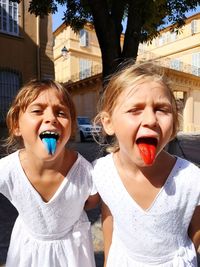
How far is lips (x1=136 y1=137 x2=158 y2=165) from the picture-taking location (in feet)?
3.93

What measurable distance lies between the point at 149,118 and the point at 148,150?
0.12 m

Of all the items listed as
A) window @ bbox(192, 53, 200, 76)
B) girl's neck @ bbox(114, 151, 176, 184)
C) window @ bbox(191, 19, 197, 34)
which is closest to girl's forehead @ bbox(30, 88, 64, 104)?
girl's neck @ bbox(114, 151, 176, 184)

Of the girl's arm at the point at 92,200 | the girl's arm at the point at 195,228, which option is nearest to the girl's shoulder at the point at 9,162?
the girl's arm at the point at 92,200

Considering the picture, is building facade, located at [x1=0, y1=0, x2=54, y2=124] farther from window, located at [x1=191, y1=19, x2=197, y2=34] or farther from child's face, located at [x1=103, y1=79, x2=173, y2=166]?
window, located at [x1=191, y1=19, x2=197, y2=34]

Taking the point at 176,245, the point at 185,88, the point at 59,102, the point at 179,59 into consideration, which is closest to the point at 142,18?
the point at 59,102

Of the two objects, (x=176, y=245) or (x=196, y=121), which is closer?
(x=176, y=245)

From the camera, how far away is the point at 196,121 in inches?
971

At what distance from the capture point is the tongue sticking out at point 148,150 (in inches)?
47.2

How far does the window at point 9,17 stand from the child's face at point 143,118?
1349 cm

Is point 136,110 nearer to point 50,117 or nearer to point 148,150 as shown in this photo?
point 148,150

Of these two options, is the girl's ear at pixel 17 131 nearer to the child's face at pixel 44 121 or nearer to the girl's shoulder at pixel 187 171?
the child's face at pixel 44 121

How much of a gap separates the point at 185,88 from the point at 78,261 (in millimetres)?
23482

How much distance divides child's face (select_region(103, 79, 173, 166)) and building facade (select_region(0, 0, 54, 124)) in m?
12.4

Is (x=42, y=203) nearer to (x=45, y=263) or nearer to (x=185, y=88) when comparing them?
(x=45, y=263)
